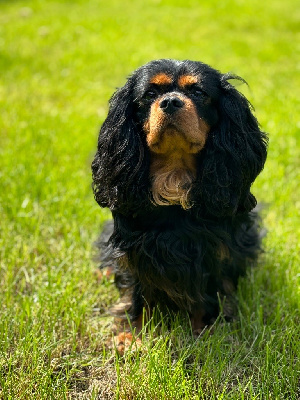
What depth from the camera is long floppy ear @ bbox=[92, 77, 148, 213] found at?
91.3 inches

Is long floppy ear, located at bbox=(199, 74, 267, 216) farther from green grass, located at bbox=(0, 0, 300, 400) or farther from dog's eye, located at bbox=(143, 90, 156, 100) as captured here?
green grass, located at bbox=(0, 0, 300, 400)

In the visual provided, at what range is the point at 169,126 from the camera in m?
2.13

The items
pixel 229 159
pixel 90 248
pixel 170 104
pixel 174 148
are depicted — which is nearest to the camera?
pixel 170 104

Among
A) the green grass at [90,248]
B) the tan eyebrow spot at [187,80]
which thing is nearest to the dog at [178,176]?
the tan eyebrow spot at [187,80]

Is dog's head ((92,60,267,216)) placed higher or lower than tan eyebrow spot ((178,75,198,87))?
lower

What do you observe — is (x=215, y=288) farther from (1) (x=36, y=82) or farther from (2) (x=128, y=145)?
(1) (x=36, y=82)

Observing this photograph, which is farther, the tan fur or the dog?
the dog

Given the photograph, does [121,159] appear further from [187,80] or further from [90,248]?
[90,248]

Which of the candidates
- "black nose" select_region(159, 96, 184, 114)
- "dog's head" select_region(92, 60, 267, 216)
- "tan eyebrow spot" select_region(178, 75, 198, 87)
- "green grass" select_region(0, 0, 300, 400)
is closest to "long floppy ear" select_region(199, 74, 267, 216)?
"dog's head" select_region(92, 60, 267, 216)

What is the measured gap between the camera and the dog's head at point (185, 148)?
2.26 m

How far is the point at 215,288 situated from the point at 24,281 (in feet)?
3.56

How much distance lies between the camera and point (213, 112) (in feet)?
7.66

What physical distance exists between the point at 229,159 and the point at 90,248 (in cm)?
124

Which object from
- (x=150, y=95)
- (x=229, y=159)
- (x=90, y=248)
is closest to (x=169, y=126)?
(x=150, y=95)
